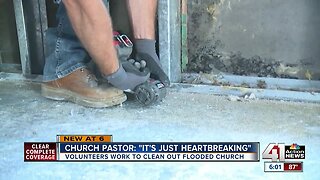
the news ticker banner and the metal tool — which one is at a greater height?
the metal tool

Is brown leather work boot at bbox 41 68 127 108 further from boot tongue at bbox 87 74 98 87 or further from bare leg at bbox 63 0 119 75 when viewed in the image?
bare leg at bbox 63 0 119 75

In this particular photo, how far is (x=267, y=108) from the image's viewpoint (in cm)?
160

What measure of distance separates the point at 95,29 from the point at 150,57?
282 millimetres

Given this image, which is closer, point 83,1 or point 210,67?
point 83,1

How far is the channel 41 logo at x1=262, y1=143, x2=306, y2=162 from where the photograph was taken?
4.15 feet

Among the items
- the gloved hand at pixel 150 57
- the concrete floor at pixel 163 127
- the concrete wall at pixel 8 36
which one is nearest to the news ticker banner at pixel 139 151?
the concrete floor at pixel 163 127

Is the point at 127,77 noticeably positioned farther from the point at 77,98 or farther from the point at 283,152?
the point at 283,152


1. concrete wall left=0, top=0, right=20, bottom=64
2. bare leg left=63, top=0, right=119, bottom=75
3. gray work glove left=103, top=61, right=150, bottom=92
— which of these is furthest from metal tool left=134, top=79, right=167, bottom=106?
concrete wall left=0, top=0, right=20, bottom=64

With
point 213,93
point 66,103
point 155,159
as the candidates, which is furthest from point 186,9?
point 155,159

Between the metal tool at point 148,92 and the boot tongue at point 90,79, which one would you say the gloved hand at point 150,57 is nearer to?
the metal tool at point 148,92

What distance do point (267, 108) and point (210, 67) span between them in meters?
0.38

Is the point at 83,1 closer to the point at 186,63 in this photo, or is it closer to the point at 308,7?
the point at 186,63

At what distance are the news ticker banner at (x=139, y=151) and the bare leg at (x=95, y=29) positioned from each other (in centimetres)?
29

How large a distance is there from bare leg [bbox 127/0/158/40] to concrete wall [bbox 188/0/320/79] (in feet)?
0.66
